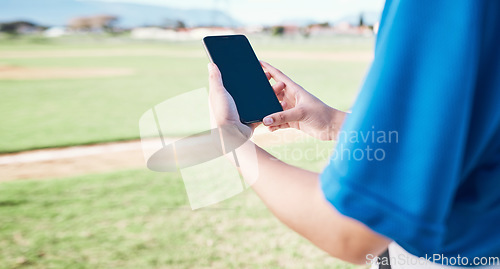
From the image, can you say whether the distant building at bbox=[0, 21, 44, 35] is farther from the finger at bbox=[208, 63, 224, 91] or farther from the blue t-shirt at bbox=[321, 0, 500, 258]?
the blue t-shirt at bbox=[321, 0, 500, 258]

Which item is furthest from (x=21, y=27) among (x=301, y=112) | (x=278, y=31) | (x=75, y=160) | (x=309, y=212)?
(x=309, y=212)

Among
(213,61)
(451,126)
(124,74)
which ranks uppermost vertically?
(451,126)

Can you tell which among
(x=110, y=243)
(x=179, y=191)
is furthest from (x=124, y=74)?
(x=110, y=243)

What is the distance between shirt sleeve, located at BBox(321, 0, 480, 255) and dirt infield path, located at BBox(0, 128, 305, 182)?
447 centimetres

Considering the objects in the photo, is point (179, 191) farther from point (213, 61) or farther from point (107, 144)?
point (213, 61)

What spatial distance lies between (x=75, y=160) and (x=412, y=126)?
5490 millimetres

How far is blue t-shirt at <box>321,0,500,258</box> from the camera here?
0.47 m

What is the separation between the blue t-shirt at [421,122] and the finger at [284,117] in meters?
0.52

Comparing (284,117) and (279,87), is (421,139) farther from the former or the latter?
(279,87)

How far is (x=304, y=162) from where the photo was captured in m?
5.30

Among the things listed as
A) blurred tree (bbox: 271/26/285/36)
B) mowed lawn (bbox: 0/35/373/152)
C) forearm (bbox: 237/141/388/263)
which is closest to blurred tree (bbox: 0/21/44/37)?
blurred tree (bbox: 271/26/285/36)

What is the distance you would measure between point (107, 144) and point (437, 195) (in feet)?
20.3

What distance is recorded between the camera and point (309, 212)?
593 millimetres

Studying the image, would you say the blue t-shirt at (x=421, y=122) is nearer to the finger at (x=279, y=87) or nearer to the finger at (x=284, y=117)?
the finger at (x=284, y=117)
